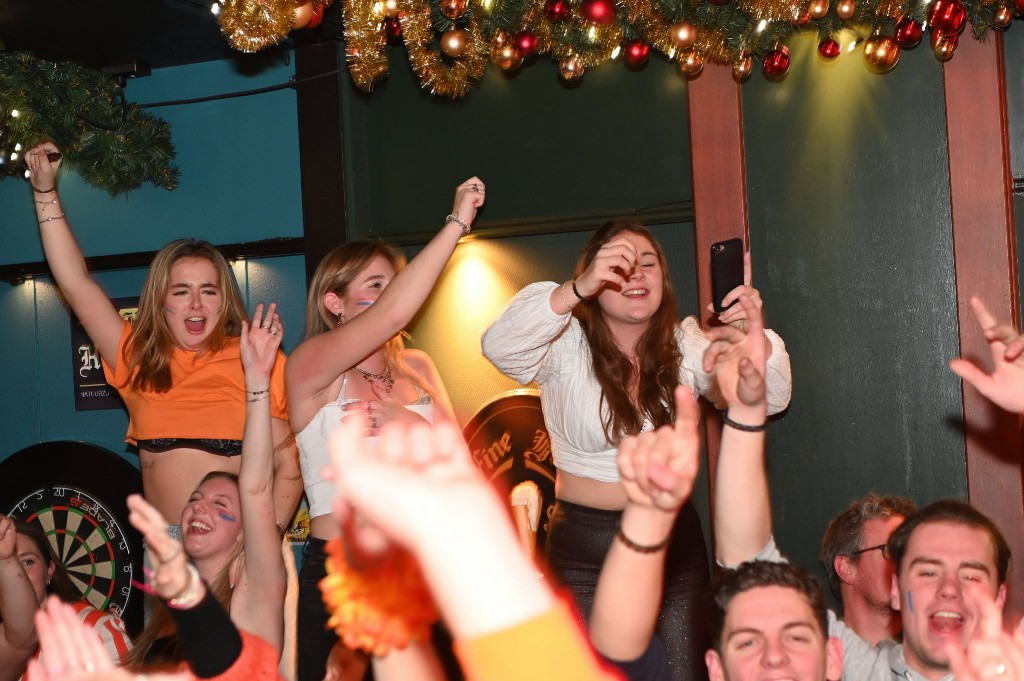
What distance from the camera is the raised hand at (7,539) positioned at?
2.93m

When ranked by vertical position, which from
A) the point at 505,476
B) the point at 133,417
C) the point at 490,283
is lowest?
the point at 505,476

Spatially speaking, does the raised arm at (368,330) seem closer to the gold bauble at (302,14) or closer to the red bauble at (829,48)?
the gold bauble at (302,14)

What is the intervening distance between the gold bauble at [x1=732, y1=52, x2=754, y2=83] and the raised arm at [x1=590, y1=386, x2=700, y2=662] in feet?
8.39

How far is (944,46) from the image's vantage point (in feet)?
11.0

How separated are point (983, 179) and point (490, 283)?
168 centimetres

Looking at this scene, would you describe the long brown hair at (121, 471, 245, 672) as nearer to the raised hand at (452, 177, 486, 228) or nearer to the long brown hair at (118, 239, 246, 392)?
the long brown hair at (118, 239, 246, 392)

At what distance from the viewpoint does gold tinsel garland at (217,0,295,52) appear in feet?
10.4

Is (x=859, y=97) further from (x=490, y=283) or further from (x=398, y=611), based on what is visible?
(x=398, y=611)

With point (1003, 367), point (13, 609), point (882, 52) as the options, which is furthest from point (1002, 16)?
point (13, 609)

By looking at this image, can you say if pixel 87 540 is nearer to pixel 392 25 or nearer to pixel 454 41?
pixel 392 25

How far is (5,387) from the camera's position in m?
4.79

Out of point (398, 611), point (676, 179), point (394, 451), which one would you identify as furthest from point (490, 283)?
point (394, 451)

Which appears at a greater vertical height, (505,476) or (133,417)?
(133,417)

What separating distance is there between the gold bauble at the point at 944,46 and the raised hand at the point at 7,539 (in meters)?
Answer: 2.96
